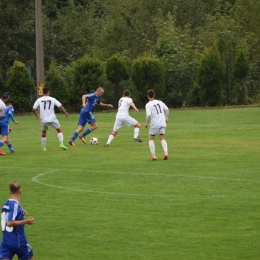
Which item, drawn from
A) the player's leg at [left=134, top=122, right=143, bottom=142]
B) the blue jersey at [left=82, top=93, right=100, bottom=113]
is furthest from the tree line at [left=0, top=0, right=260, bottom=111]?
the player's leg at [left=134, top=122, right=143, bottom=142]

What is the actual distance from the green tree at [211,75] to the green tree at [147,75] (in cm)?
228

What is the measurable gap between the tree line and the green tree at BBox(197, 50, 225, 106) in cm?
6

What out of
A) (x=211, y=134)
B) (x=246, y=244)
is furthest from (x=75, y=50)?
(x=246, y=244)

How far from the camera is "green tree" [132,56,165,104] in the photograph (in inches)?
1866

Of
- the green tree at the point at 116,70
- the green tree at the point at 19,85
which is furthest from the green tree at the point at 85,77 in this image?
the green tree at the point at 19,85

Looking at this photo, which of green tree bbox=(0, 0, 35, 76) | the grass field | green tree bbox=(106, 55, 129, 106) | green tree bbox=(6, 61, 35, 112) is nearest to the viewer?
the grass field

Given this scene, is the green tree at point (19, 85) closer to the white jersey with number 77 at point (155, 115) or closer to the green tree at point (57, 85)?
the green tree at point (57, 85)

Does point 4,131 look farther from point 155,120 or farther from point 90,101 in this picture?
point 155,120

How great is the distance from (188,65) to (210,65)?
11.1 ft

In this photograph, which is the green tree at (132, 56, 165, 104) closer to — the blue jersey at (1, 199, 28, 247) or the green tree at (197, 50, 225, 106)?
the green tree at (197, 50, 225, 106)

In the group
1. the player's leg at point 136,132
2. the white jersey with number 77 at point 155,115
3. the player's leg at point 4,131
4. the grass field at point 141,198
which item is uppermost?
the white jersey with number 77 at point 155,115

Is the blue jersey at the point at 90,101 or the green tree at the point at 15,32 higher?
the green tree at the point at 15,32

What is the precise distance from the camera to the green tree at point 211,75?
154 ft

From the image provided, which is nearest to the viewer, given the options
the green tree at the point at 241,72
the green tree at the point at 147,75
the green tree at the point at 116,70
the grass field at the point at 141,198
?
the grass field at the point at 141,198
